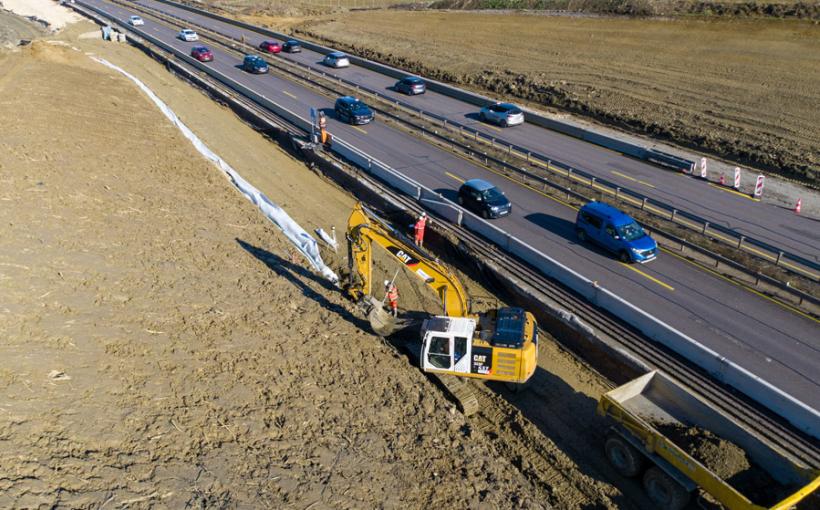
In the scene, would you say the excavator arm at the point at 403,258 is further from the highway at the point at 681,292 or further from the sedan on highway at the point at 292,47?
the sedan on highway at the point at 292,47

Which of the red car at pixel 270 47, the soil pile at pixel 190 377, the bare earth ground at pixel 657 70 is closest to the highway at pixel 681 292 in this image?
the soil pile at pixel 190 377

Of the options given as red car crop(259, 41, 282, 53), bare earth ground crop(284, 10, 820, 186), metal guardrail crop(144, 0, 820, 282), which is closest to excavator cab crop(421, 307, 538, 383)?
metal guardrail crop(144, 0, 820, 282)

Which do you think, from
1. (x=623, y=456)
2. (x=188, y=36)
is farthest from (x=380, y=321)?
(x=188, y=36)

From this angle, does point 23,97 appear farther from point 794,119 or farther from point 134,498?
point 794,119

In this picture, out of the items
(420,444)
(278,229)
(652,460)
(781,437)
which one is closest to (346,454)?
(420,444)

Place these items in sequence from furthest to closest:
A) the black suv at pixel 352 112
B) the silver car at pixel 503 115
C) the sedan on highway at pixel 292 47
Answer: the sedan on highway at pixel 292 47
the silver car at pixel 503 115
the black suv at pixel 352 112

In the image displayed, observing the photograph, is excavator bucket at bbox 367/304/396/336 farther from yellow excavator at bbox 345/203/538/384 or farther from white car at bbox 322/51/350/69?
white car at bbox 322/51/350/69
